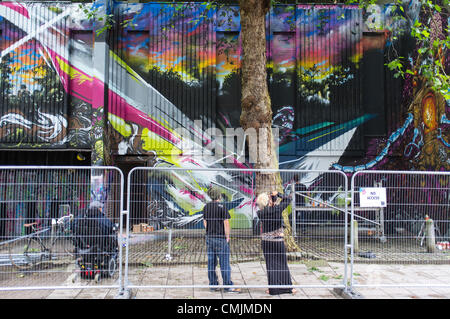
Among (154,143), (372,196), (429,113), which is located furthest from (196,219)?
(429,113)

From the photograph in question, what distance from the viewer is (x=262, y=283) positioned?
6816 millimetres

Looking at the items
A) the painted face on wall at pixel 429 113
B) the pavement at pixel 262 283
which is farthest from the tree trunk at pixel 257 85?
the painted face on wall at pixel 429 113

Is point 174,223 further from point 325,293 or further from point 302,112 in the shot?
point 302,112

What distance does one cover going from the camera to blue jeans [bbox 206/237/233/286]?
6.15m

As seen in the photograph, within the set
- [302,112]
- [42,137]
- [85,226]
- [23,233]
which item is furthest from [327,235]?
[42,137]

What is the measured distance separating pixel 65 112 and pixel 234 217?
8.21 meters

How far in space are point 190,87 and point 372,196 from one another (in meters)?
7.67

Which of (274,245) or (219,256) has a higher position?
(274,245)

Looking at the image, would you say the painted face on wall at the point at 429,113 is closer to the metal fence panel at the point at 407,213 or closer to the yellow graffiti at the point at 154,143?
the metal fence panel at the point at 407,213

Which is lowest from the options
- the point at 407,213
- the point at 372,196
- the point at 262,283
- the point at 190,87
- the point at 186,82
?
the point at 262,283

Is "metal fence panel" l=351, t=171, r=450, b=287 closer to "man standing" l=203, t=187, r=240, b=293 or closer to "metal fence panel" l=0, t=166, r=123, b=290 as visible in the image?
"man standing" l=203, t=187, r=240, b=293

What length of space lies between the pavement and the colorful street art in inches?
176

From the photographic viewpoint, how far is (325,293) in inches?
241

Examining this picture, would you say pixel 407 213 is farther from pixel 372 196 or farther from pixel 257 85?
pixel 257 85
